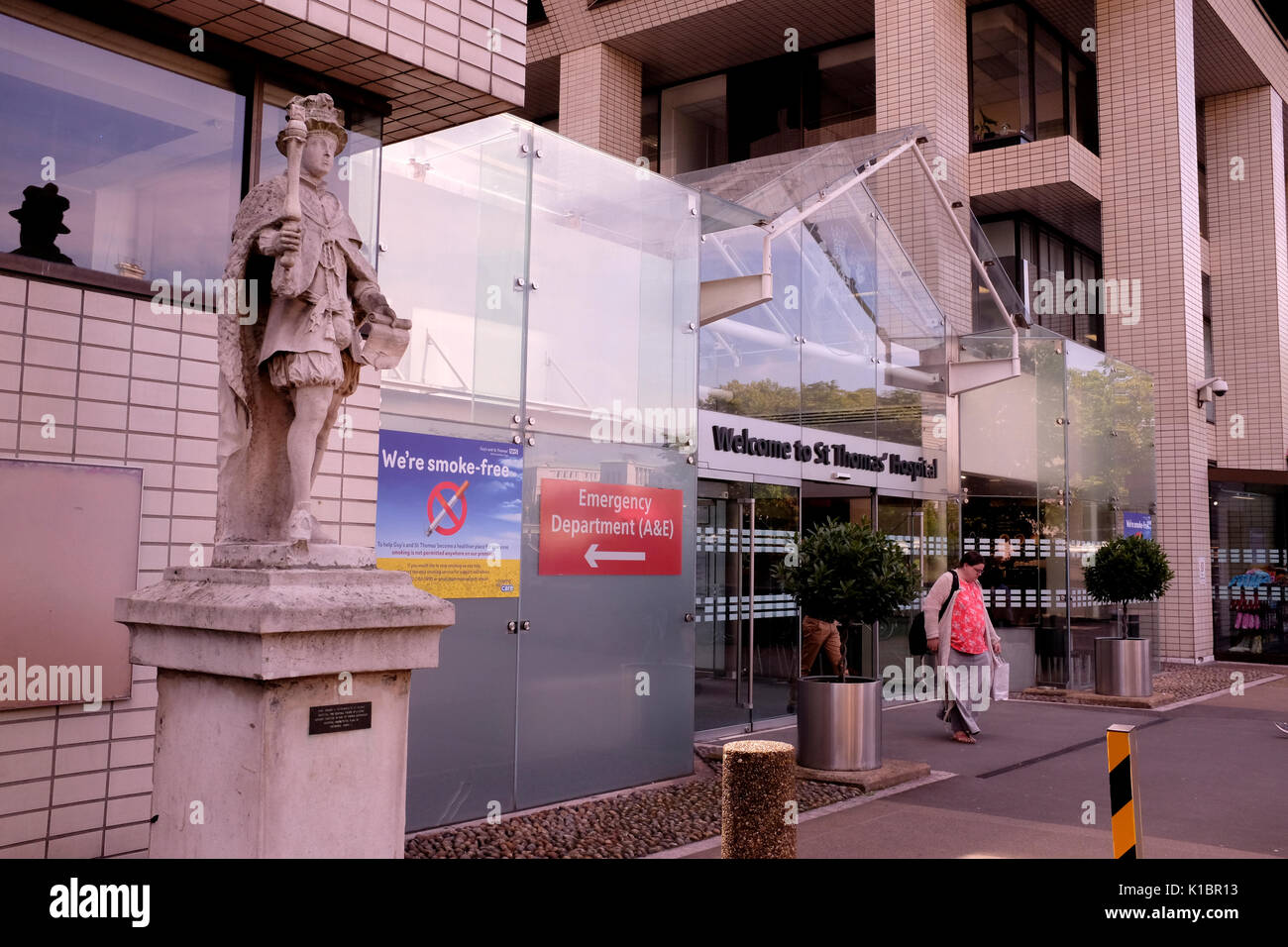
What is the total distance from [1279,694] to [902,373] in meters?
7.18

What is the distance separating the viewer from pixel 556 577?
27.8ft

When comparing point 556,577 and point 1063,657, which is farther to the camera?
point 1063,657

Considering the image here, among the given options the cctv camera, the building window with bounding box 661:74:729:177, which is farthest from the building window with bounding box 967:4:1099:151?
the cctv camera

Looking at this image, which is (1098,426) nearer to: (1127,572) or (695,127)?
(1127,572)

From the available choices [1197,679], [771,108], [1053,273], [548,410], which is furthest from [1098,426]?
[548,410]

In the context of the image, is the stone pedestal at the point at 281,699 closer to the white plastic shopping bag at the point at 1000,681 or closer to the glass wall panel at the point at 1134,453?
the white plastic shopping bag at the point at 1000,681

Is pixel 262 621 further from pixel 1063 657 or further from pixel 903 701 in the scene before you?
pixel 1063 657

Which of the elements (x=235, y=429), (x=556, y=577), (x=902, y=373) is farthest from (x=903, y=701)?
(x=235, y=429)

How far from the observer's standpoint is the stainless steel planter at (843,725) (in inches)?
355

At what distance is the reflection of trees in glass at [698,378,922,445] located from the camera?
1217 centimetres

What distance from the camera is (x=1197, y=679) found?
1745 centimetres

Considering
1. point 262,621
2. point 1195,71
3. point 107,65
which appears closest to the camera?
point 262,621

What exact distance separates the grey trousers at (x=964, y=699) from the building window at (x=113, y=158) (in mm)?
8255

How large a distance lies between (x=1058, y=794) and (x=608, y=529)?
13.3ft
